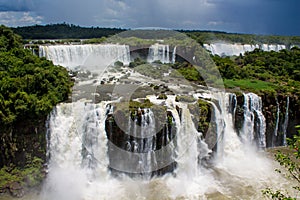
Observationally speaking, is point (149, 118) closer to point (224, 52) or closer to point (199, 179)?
point (199, 179)

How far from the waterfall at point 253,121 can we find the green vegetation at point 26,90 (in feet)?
40.3

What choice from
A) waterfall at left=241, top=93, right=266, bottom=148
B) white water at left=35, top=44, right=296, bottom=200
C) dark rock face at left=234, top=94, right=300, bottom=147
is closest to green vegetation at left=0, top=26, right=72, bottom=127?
white water at left=35, top=44, right=296, bottom=200

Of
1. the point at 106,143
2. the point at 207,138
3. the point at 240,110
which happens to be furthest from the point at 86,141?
the point at 240,110

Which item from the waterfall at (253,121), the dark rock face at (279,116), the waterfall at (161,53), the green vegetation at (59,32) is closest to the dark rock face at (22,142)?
the waterfall at (253,121)

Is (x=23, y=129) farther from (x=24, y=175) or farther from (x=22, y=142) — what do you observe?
(x=24, y=175)

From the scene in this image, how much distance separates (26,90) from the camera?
51.9ft

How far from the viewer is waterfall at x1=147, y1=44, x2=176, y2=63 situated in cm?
3322

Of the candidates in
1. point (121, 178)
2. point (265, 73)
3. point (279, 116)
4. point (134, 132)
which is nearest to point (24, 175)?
point (121, 178)

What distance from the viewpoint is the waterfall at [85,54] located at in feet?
91.0

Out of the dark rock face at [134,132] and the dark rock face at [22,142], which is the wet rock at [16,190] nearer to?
the dark rock face at [22,142]

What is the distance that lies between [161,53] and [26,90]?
20003 millimetres

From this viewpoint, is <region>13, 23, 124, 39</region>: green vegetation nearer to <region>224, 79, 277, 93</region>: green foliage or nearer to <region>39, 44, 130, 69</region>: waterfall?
<region>39, 44, 130, 69</region>: waterfall

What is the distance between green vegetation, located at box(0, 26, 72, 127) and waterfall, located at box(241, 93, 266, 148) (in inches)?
484

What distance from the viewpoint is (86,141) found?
622 inches
